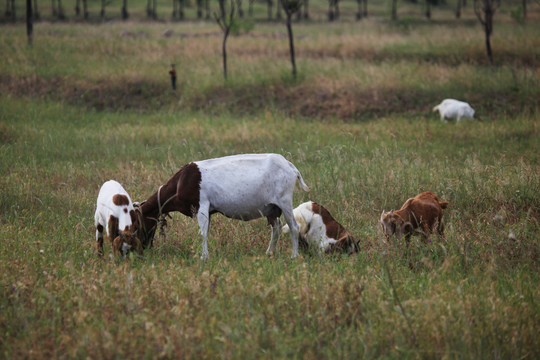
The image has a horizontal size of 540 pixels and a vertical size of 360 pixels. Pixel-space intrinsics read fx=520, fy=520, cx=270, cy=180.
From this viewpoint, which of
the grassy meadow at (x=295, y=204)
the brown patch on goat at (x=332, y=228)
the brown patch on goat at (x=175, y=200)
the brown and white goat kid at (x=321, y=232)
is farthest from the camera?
the brown patch on goat at (x=332, y=228)

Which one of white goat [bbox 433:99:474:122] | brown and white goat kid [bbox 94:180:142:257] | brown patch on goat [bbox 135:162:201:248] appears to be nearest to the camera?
brown and white goat kid [bbox 94:180:142:257]

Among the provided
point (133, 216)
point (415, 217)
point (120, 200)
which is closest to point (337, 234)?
point (415, 217)

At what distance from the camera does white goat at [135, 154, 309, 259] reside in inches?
261

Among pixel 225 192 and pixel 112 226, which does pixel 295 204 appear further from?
pixel 112 226

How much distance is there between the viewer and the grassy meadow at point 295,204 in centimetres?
437

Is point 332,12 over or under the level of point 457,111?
over

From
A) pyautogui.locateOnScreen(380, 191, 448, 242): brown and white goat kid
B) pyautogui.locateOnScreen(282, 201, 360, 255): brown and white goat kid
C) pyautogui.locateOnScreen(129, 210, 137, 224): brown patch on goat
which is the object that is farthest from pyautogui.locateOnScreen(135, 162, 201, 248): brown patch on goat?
pyautogui.locateOnScreen(380, 191, 448, 242): brown and white goat kid

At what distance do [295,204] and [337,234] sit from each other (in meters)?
2.11

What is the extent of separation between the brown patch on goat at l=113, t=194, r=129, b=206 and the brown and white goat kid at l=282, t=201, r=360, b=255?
229 centimetres

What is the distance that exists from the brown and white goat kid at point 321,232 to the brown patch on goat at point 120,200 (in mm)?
2286

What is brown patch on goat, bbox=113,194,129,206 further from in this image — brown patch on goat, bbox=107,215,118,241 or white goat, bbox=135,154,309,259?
white goat, bbox=135,154,309,259

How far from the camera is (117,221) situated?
250 inches

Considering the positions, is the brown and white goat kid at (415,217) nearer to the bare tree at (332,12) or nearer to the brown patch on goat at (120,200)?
the brown patch on goat at (120,200)

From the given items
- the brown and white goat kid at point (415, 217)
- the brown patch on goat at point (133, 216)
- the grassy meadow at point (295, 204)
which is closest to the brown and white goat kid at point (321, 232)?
the grassy meadow at point (295, 204)
